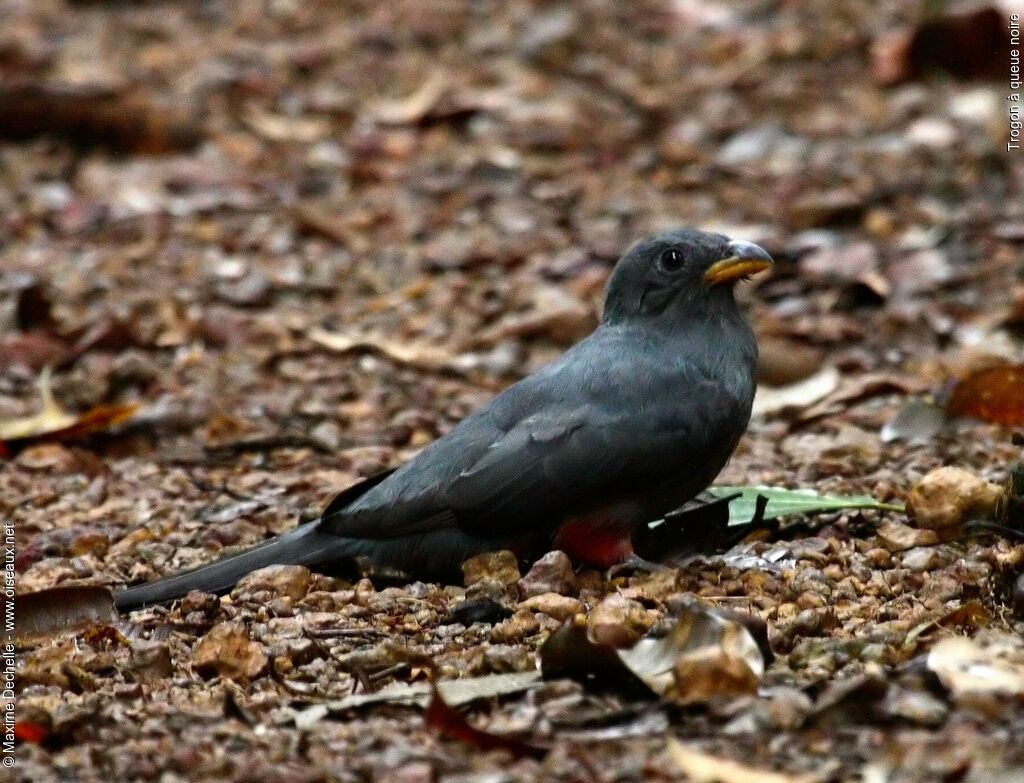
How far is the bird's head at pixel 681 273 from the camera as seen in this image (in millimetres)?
4977

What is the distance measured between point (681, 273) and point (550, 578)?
1.16 m

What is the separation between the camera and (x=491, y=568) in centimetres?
453

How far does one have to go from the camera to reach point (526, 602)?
4148 mm

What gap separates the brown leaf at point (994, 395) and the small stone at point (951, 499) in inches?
35.4

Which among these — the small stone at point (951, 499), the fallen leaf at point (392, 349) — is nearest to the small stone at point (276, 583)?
the small stone at point (951, 499)

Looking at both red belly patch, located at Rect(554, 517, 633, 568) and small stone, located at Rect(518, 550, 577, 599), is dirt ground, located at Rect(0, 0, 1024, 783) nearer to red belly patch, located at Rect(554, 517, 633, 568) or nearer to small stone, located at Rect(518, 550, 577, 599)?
small stone, located at Rect(518, 550, 577, 599)

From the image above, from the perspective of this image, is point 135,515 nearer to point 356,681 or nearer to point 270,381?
point 270,381

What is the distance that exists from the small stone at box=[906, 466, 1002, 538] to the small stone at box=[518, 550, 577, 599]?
980mm

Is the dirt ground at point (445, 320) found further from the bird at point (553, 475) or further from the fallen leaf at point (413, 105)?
the bird at point (553, 475)

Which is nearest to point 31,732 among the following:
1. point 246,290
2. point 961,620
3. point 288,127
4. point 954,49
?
point 961,620

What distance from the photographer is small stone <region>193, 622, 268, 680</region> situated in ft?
12.5

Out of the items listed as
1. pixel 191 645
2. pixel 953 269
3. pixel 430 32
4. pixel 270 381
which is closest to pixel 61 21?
pixel 430 32

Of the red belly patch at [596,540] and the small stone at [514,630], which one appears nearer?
the small stone at [514,630]

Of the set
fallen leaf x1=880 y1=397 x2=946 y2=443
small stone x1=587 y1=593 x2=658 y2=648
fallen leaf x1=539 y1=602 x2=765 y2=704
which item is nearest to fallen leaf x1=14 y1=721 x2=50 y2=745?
fallen leaf x1=539 y1=602 x2=765 y2=704
